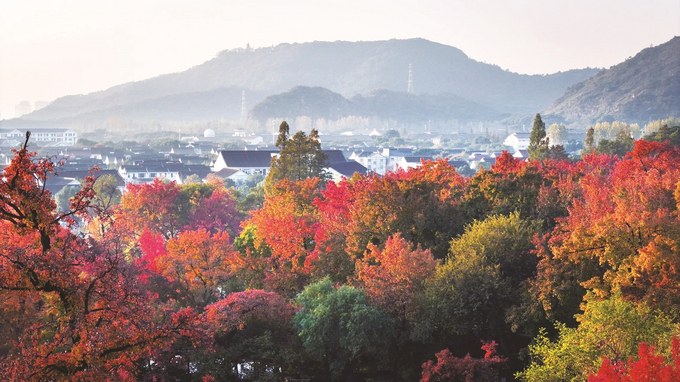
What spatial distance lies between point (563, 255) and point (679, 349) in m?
5.79

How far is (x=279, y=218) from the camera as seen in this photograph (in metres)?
25.7

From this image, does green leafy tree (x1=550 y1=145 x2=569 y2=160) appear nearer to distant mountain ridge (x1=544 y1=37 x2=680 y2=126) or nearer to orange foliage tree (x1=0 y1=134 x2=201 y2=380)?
orange foliage tree (x1=0 y1=134 x2=201 y2=380)

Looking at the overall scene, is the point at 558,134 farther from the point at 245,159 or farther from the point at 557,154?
the point at 557,154

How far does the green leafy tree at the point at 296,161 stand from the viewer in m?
38.6

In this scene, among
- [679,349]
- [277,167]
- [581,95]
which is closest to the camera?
[679,349]

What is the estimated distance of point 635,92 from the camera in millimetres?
165750

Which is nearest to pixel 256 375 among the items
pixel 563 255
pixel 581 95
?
pixel 563 255

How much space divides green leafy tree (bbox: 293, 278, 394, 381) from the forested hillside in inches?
2.0

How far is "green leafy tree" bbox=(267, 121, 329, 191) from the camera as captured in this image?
1521 inches

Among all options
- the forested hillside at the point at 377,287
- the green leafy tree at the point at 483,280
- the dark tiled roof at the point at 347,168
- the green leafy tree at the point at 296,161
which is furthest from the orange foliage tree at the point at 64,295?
the dark tiled roof at the point at 347,168

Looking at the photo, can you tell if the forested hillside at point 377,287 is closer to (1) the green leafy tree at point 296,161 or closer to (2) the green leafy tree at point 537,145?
(1) the green leafy tree at point 296,161

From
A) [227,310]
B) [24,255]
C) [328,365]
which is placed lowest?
[328,365]

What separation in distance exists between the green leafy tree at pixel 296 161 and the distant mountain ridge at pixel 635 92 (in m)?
133

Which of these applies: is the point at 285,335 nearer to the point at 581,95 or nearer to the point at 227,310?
the point at 227,310
